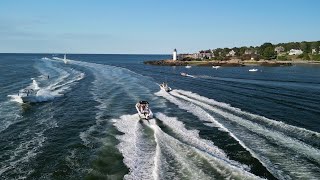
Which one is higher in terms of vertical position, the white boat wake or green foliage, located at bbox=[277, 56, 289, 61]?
green foliage, located at bbox=[277, 56, 289, 61]

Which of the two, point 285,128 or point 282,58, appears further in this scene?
point 282,58

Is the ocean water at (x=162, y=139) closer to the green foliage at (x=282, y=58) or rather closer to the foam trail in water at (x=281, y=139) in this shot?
the foam trail in water at (x=281, y=139)

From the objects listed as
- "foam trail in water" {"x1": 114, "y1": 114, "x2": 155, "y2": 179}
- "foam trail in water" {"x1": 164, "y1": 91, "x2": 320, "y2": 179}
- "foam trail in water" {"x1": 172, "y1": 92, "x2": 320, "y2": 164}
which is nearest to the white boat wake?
"foam trail in water" {"x1": 114, "y1": 114, "x2": 155, "y2": 179}

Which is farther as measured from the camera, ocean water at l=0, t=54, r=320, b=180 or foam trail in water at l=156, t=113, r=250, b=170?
foam trail in water at l=156, t=113, r=250, b=170

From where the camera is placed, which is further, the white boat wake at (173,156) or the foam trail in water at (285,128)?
the foam trail in water at (285,128)

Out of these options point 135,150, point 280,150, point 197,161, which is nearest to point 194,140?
point 135,150

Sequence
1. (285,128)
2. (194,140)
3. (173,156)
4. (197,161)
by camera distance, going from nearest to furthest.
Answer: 1. (197,161)
2. (173,156)
3. (194,140)
4. (285,128)

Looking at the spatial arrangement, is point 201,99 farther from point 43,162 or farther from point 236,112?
point 43,162

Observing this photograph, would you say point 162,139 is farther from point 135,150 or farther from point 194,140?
point 135,150

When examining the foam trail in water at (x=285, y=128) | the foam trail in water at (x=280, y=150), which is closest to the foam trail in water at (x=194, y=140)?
the foam trail in water at (x=280, y=150)

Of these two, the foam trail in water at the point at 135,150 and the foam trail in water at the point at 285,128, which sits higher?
the foam trail in water at the point at 285,128

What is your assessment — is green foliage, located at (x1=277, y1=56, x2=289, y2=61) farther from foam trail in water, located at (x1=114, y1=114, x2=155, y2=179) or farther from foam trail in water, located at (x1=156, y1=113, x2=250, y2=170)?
foam trail in water, located at (x1=114, y1=114, x2=155, y2=179)

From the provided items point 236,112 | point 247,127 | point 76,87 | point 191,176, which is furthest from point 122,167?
point 76,87
